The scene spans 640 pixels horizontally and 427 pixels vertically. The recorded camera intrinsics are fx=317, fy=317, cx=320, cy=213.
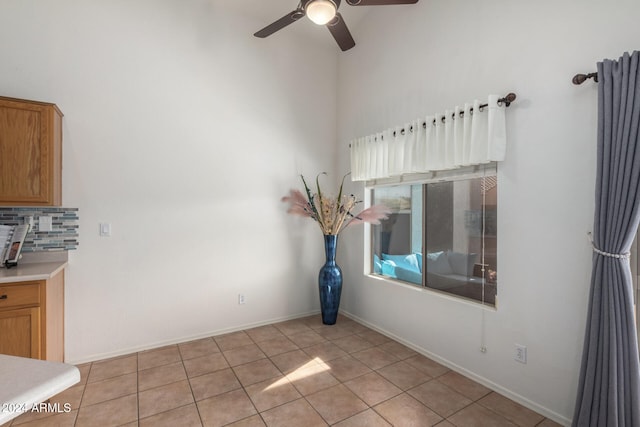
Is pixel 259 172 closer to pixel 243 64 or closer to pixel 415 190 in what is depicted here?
pixel 243 64

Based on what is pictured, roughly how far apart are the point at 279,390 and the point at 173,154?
Answer: 2.25 meters

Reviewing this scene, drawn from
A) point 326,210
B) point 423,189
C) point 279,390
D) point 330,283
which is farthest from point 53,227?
point 423,189

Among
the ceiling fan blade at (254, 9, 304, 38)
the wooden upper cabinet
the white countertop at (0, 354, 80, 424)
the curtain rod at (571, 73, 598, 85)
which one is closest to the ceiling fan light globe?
the ceiling fan blade at (254, 9, 304, 38)

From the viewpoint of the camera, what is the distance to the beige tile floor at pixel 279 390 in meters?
1.96

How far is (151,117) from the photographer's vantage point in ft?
9.50

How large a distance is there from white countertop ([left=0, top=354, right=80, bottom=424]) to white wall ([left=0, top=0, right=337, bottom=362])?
226 cm

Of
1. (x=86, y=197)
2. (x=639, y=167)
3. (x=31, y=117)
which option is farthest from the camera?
(x=86, y=197)

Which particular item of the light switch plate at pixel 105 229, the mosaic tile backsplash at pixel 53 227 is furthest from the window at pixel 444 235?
the mosaic tile backsplash at pixel 53 227

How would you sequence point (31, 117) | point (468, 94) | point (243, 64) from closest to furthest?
1. point (31, 117)
2. point (468, 94)
3. point (243, 64)

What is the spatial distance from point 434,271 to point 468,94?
4.93 ft

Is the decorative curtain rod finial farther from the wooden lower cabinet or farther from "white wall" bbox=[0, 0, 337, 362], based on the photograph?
the wooden lower cabinet

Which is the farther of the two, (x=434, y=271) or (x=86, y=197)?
(x=434, y=271)

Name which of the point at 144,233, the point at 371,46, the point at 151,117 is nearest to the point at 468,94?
the point at 371,46

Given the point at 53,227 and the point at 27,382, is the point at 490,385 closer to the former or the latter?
the point at 27,382
